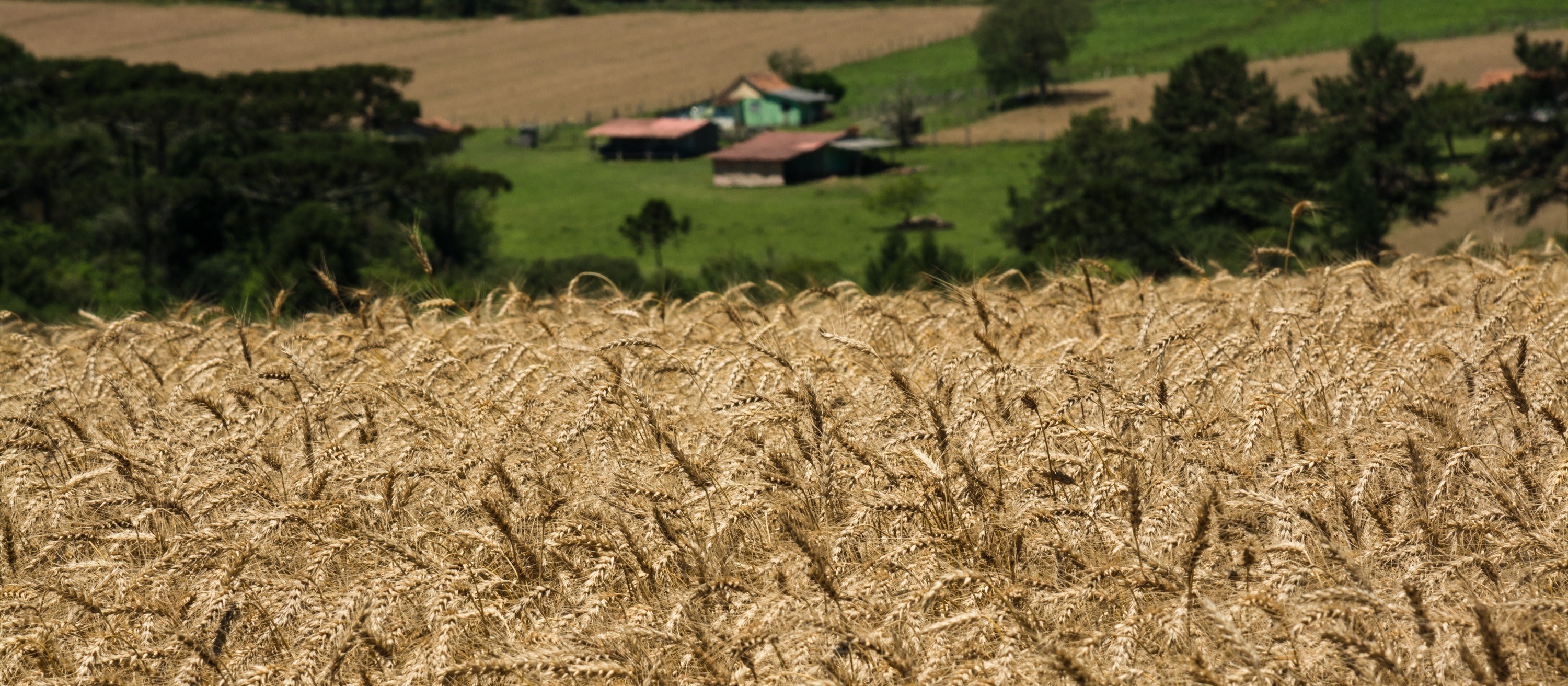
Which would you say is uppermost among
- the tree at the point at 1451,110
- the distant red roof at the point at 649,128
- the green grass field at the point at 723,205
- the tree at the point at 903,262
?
the tree at the point at 1451,110

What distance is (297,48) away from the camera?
11881 centimetres

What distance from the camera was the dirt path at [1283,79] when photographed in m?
86.4

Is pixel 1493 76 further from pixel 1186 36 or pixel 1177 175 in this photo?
pixel 1186 36

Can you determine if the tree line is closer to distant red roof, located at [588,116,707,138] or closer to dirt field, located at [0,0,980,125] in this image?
distant red roof, located at [588,116,707,138]

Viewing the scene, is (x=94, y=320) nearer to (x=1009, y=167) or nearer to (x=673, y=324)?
(x=673, y=324)

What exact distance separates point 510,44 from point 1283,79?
83148 millimetres

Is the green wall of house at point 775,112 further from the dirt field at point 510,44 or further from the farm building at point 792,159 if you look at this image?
the farm building at point 792,159

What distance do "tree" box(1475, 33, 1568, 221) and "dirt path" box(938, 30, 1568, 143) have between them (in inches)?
1136

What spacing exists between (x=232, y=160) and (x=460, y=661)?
189 feet

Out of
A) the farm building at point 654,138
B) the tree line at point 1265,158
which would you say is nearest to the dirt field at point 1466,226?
the tree line at point 1265,158

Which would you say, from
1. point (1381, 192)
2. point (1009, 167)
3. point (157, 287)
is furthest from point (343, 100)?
point (1381, 192)

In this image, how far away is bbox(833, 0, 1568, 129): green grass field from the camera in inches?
4008

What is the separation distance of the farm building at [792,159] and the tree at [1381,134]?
3133 cm

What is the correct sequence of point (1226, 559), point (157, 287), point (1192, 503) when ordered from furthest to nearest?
1. point (157, 287)
2. point (1192, 503)
3. point (1226, 559)
